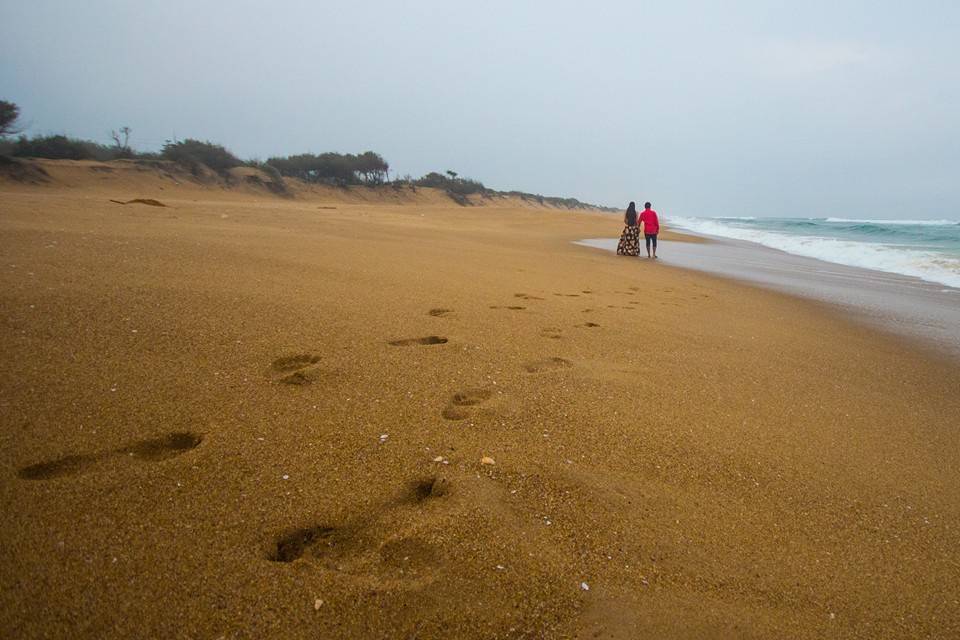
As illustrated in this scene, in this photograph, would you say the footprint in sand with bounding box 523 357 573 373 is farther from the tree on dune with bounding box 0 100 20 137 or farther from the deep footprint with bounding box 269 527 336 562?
the tree on dune with bounding box 0 100 20 137

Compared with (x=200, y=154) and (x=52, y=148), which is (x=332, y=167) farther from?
→ (x=52, y=148)

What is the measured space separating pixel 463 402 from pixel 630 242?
9016 millimetres

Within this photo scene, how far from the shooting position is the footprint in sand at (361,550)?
1074 mm

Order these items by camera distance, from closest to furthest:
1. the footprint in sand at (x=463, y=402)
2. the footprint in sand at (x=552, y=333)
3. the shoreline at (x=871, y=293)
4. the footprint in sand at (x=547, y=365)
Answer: the footprint in sand at (x=463, y=402)
the footprint in sand at (x=547, y=365)
the footprint in sand at (x=552, y=333)
the shoreline at (x=871, y=293)

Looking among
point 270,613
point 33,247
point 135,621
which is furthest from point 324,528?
point 33,247

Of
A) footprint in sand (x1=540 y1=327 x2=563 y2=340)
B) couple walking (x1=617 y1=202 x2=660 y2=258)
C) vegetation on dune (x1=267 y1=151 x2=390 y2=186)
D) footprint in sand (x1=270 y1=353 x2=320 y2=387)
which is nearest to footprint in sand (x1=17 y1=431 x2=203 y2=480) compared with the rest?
footprint in sand (x1=270 y1=353 x2=320 y2=387)

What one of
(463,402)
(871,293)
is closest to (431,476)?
(463,402)

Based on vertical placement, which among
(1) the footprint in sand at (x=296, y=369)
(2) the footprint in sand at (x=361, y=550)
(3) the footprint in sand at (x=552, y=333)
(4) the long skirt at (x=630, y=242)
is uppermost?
(4) the long skirt at (x=630, y=242)

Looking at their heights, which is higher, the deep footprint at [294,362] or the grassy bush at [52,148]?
the grassy bush at [52,148]

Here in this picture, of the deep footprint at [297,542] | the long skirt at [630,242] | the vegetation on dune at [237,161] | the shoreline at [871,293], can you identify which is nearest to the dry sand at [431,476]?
the deep footprint at [297,542]

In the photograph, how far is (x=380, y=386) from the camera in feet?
6.24

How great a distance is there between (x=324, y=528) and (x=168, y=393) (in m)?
0.94

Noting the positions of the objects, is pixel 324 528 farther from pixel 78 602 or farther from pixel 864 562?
pixel 864 562

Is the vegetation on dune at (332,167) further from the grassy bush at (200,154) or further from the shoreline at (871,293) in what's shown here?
the shoreline at (871,293)
